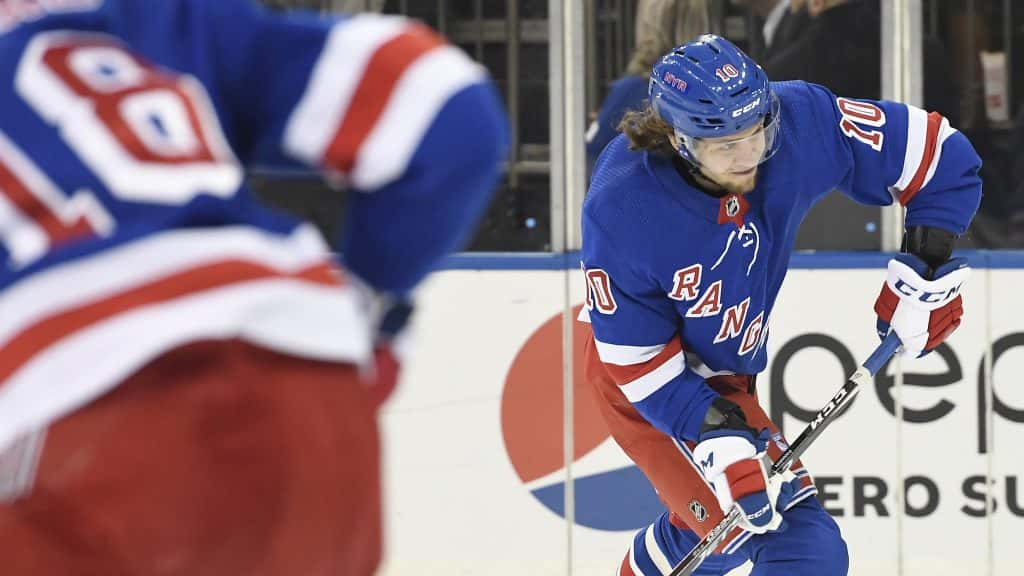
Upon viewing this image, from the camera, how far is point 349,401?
101 cm

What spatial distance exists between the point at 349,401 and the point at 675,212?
58.3 inches

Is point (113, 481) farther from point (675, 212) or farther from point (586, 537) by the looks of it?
point (586, 537)

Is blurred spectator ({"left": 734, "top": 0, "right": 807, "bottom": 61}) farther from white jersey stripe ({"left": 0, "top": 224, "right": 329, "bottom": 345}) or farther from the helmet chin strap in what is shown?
white jersey stripe ({"left": 0, "top": 224, "right": 329, "bottom": 345})

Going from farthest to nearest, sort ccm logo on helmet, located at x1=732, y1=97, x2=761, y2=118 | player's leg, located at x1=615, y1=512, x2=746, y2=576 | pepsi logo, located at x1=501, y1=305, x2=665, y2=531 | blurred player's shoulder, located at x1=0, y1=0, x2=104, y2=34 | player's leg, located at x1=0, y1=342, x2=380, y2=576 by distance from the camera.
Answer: pepsi logo, located at x1=501, y1=305, x2=665, y2=531 < player's leg, located at x1=615, y1=512, x2=746, y2=576 < ccm logo on helmet, located at x1=732, y1=97, x2=761, y2=118 < blurred player's shoulder, located at x1=0, y1=0, x2=104, y2=34 < player's leg, located at x1=0, y1=342, x2=380, y2=576

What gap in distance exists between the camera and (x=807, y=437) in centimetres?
259

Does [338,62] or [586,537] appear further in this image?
[586,537]

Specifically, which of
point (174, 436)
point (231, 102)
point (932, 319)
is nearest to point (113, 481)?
point (174, 436)

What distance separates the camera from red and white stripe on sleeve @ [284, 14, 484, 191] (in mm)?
1048

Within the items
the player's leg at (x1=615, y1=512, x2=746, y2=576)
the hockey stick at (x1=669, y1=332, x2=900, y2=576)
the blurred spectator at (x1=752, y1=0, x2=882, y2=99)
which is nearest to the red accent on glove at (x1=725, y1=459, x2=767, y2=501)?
the hockey stick at (x1=669, y1=332, x2=900, y2=576)

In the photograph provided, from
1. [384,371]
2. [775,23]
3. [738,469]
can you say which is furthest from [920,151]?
[384,371]

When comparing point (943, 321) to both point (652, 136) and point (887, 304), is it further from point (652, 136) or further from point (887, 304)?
point (652, 136)

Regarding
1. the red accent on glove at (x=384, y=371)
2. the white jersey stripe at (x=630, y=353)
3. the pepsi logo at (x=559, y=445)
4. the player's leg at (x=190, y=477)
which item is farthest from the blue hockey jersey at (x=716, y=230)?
the player's leg at (x=190, y=477)

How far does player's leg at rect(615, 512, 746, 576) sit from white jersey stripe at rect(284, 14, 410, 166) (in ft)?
5.88

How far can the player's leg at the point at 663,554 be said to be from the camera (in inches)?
108
